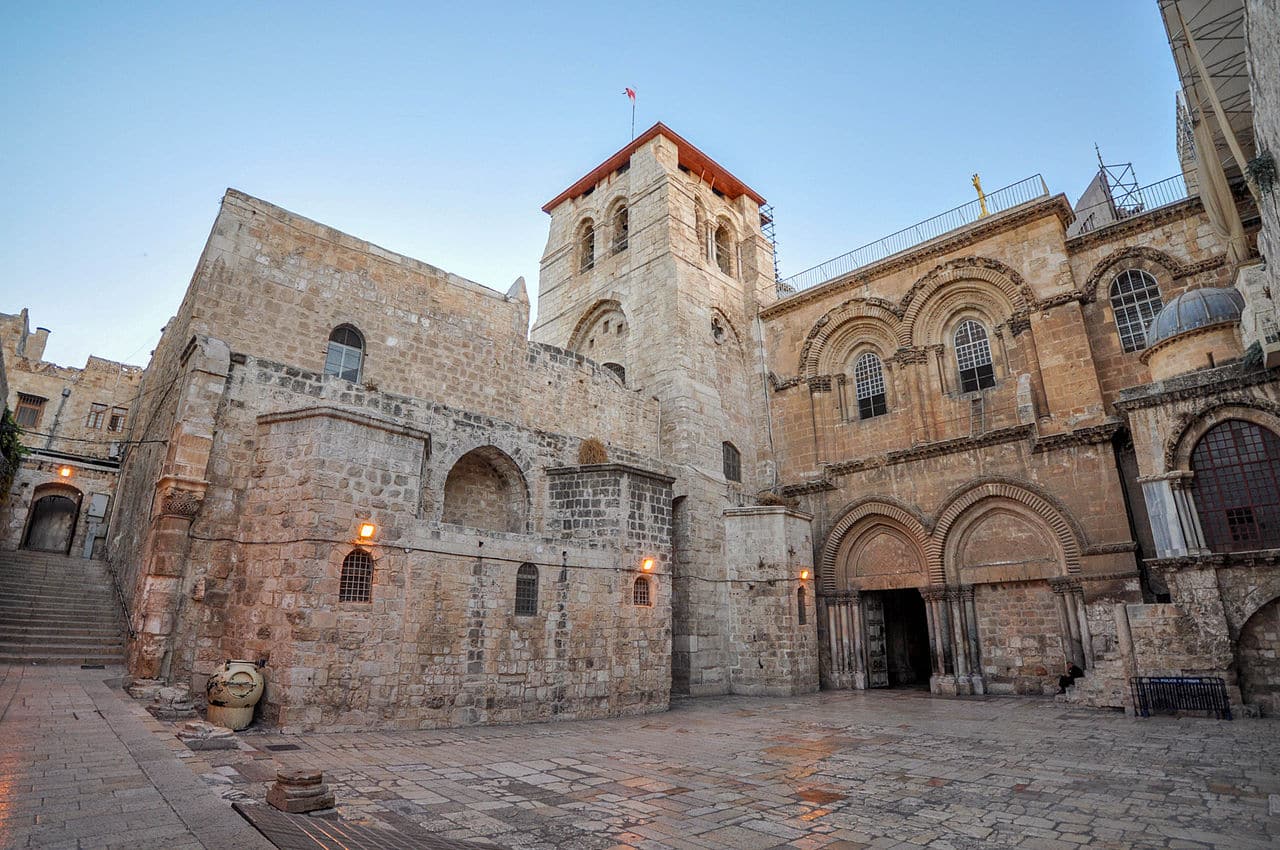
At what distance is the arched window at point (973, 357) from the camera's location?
56.2ft

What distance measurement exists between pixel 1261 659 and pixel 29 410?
39866 millimetres

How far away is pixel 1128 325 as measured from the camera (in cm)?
1547

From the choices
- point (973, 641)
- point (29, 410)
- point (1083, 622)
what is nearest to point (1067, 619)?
point (1083, 622)

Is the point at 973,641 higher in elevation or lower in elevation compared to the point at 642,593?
lower

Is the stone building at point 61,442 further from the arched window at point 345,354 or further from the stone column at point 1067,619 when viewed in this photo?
the stone column at point 1067,619

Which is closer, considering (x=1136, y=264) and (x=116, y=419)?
(x=1136, y=264)

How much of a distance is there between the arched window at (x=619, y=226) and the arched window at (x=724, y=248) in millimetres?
3194

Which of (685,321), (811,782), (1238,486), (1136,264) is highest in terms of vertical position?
(685,321)

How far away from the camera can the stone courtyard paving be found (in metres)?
5.00

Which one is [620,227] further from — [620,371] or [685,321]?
[685,321]

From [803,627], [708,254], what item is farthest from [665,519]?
[708,254]

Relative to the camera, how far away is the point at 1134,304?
50.9ft

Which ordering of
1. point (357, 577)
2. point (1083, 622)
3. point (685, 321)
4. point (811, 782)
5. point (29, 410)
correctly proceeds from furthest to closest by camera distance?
point (29, 410) < point (685, 321) < point (1083, 622) < point (357, 577) < point (811, 782)

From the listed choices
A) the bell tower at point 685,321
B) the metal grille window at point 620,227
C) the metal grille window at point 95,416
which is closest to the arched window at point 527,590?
the bell tower at point 685,321
